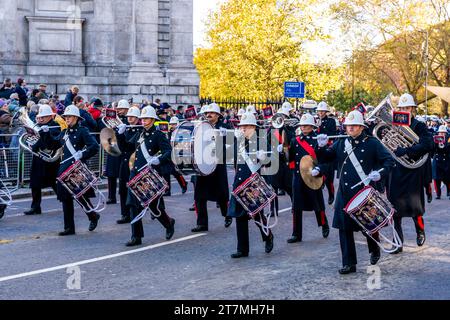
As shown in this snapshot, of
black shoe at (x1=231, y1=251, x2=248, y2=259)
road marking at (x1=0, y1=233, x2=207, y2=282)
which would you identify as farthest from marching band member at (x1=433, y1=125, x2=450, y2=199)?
black shoe at (x1=231, y1=251, x2=248, y2=259)

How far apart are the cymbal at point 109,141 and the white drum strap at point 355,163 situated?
17.8 ft

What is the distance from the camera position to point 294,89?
1314 inches

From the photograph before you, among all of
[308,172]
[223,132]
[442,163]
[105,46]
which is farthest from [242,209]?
[105,46]

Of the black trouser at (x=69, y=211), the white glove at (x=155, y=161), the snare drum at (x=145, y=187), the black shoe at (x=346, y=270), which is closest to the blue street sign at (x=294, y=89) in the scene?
the black trouser at (x=69, y=211)

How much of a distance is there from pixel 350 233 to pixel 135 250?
3.16 metres

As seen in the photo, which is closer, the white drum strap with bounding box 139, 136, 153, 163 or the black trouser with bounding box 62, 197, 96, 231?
the white drum strap with bounding box 139, 136, 153, 163

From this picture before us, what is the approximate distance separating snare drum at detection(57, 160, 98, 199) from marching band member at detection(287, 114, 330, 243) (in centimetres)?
308

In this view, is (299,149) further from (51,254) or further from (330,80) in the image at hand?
(330,80)

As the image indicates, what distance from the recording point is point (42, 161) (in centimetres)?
1484

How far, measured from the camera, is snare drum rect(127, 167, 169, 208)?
36.5 feet

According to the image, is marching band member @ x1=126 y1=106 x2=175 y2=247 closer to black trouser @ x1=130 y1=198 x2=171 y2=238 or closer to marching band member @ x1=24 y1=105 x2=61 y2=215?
black trouser @ x1=130 y1=198 x2=171 y2=238

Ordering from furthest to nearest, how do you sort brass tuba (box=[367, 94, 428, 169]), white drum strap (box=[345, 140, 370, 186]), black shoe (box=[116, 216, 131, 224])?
black shoe (box=[116, 216, 131, 224]) < brass tuba (box=[367, 94, 428, 169]) < white drum strap (box=[345, 140, 370, 186])

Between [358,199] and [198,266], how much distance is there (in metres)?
2.17

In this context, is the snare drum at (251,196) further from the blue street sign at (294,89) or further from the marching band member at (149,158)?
the blue street sign at (294,89)
